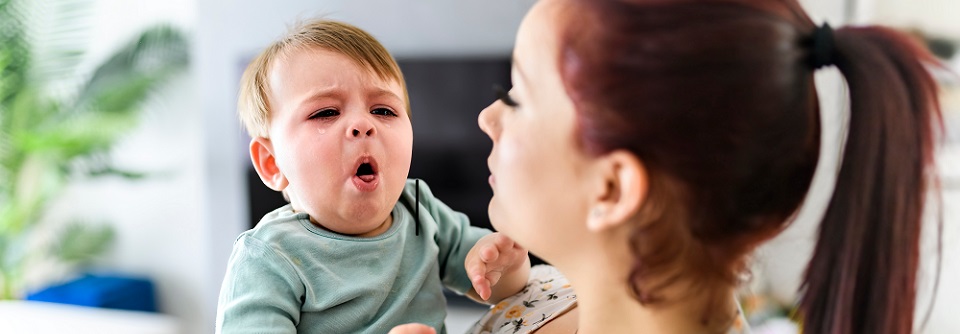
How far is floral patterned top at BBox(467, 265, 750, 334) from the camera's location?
0.90 meters

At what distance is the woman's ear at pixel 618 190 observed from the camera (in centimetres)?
66

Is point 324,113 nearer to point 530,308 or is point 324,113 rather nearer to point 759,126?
point 530,308

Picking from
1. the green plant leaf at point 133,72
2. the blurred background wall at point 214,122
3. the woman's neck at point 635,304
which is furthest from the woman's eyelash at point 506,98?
the green plant leaf at point 133,72

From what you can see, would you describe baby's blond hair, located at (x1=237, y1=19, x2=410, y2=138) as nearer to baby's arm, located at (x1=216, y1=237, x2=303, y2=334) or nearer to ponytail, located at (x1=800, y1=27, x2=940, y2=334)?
baby's arm, located at (x1=216, y1=237, x2=303, y2=334)

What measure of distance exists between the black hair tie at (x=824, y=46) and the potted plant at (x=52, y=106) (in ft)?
12.3

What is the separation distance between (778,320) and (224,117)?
2.56 metres

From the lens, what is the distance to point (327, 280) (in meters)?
0.86

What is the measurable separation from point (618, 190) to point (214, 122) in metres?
3.48

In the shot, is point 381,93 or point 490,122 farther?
point 381,93

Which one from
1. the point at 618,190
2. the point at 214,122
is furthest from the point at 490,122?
the point at 214,122

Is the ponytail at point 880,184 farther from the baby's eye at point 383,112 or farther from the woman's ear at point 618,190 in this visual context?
the baby's eye at point 383,112

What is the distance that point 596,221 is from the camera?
69 centimetres

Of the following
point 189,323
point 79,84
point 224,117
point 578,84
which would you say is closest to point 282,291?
point 578,84

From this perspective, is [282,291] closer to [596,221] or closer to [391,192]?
[391,192]
